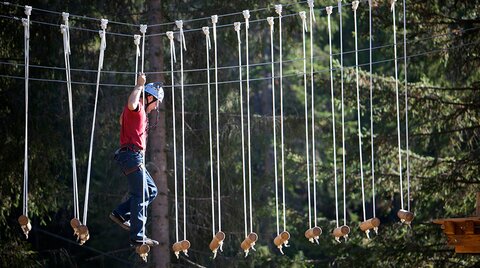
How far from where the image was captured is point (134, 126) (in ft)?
28.1

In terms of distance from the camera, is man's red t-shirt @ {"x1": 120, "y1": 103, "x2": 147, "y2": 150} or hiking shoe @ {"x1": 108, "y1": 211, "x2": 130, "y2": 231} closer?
man's red t-shirt @ {"x1": 120, "y1": 103, "x2": 147, "y2": 150}

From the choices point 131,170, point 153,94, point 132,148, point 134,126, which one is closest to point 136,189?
point 131,170

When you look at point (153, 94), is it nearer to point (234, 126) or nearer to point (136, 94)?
point (136, 94)

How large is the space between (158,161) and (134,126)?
191 inches

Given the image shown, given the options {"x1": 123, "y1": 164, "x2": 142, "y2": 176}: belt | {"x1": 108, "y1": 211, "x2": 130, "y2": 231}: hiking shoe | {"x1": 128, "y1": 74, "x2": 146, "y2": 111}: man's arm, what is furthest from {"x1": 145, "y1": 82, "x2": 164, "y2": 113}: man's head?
{"x1": 108, "y1": 211, "x2": 130, "y2": 231}: hiking shoe

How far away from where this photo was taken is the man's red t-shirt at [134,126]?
8.52m

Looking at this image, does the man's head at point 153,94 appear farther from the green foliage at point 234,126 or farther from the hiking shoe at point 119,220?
the green foliage at point 234,126

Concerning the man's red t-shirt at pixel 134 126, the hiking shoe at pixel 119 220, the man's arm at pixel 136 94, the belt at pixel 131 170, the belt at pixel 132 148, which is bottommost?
the hiking shoe at pixel 119 220

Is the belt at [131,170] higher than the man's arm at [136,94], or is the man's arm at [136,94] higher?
the man's arm at [136,94]

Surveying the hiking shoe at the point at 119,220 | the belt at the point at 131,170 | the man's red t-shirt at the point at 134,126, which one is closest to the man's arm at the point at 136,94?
the man's red t-shirt at the point at 134,126

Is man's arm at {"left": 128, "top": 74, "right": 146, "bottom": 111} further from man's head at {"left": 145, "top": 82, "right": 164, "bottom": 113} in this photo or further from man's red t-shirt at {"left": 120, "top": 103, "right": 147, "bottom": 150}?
man's head at {"left": 145, "top": 82, "right": 164, "bottom": 113}

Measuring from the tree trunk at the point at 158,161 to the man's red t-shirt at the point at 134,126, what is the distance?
15.0 ft

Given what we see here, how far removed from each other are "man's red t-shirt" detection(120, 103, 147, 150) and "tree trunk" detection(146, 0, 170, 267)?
180 inches

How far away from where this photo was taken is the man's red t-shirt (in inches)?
336
